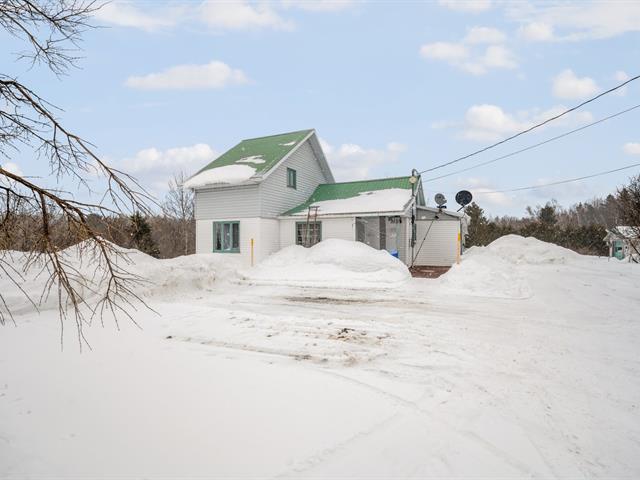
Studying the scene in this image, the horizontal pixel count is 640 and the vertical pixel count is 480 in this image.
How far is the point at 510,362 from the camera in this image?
5.62 metres

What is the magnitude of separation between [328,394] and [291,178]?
1724cm

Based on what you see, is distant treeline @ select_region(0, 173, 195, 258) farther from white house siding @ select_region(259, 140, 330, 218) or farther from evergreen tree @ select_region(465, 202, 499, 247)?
evergreen tree @ select_region(465, 202, 499, 247)

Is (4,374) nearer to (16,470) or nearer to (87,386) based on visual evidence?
(87,386)

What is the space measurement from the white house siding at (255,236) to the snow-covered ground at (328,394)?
29.9ft

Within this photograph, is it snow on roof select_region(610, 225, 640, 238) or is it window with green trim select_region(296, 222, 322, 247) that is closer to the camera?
snow on roof select_region(610, 225, 640, 238)

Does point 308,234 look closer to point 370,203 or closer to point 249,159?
point 370,203

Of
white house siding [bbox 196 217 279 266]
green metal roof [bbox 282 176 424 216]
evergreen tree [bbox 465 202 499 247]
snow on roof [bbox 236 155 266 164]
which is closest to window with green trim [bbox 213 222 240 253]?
white house siding [bbox 196 217 279 266]

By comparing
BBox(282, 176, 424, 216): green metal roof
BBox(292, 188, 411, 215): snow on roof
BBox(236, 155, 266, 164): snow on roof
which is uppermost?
BBox(236, 155, 266, 164): snow on roof

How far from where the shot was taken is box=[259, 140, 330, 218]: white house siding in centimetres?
1886

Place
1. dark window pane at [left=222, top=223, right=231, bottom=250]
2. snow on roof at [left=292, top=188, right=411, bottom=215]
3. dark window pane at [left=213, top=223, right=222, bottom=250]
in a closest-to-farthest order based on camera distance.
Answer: snow on roof at [left=292, top=188, right=411, bottom=215], dark window pane at [left=222, top=223, right=231, bottom=250], dark window pane at [left=213, top=223, right=222, bottom=250]

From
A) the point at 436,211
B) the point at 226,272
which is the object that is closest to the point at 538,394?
the point at 226,272

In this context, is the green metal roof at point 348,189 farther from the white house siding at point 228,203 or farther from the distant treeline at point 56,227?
the distant treeline at point 56,227

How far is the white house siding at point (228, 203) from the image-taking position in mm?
18656

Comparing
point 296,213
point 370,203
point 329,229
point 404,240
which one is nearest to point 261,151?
point 296,213
